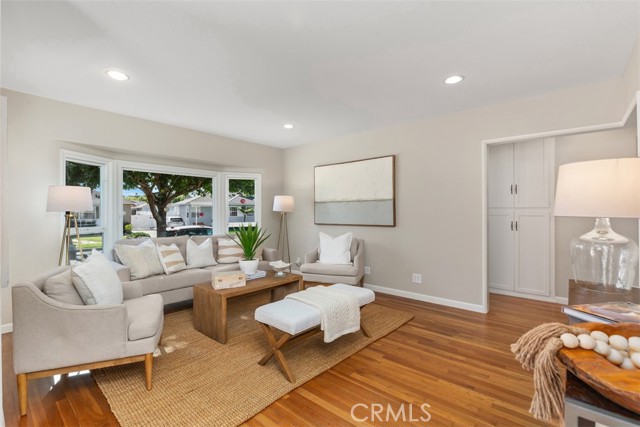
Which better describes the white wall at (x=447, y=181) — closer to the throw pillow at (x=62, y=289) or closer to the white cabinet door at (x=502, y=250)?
the white cabinet door at (x=502, y=250)

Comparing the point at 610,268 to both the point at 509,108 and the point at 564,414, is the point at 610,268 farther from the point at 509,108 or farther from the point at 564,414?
the point at 509,108

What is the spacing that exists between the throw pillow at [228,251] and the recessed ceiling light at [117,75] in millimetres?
2347

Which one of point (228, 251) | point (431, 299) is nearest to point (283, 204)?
point (228, 251)

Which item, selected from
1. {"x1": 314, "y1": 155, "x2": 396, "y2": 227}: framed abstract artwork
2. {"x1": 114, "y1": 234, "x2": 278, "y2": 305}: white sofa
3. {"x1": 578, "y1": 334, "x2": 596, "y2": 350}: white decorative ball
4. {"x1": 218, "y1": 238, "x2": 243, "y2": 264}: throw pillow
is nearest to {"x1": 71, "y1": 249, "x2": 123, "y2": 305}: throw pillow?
{"x1": 114, "y1": 234, "x2": 278, "y2": 305}: white sofa

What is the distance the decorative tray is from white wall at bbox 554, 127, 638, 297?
3.70m

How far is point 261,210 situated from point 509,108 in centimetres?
393

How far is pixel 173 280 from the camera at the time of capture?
3.32 m

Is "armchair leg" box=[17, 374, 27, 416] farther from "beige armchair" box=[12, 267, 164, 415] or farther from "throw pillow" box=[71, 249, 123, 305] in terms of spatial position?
"throw pillow" box=[71, 249, 123, 305]

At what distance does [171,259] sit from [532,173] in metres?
4.86

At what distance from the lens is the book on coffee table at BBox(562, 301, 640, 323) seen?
108 cm

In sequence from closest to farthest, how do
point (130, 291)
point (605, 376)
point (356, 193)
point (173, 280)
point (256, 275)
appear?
point (605, 376)
point (130, 291)
point (256, 275)
point (173, 280)
point (356, 193)

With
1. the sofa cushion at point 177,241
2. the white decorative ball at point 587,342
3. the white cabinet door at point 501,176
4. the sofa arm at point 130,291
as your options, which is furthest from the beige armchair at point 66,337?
the white cabinet door at point 501,176

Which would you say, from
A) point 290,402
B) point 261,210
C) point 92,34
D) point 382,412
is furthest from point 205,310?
point 261,210

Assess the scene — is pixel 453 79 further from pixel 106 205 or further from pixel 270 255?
pixel 106 205
